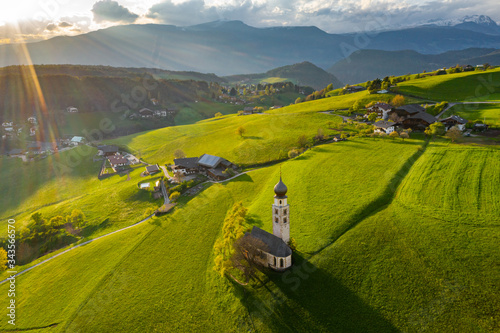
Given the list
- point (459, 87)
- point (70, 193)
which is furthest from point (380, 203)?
point (459, 87)

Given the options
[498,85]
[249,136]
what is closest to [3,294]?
[249,136]

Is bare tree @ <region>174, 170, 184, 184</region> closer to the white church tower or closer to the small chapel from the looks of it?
the small chapel

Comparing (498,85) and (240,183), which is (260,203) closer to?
(240,183)

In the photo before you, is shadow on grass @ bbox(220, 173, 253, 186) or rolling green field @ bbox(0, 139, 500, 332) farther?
shadow on grass @ bbox(220, 173, 253, 186)

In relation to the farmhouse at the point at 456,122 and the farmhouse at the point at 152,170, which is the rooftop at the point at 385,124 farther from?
the farmhouse at the point at 152,170

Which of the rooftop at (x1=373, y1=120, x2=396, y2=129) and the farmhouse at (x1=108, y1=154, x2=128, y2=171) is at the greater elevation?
the rooftop at (x1=373, y1=120, x2=396, y2=129)

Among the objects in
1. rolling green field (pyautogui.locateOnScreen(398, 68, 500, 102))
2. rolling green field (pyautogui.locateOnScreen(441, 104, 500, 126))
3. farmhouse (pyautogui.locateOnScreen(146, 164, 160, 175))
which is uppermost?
rolling green field (pyautogui.locateOnScreen(398, 68, 500, 102))

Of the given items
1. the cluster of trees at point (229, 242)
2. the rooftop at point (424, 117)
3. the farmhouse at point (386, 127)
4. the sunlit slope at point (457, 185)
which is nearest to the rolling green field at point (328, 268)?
the sunlit slope at point (457, 185)

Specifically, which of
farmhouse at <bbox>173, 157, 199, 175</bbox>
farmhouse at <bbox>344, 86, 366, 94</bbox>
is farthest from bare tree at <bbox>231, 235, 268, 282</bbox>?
Result: farmhouse at <bbox>344, 86, 366, 94</bbox>
